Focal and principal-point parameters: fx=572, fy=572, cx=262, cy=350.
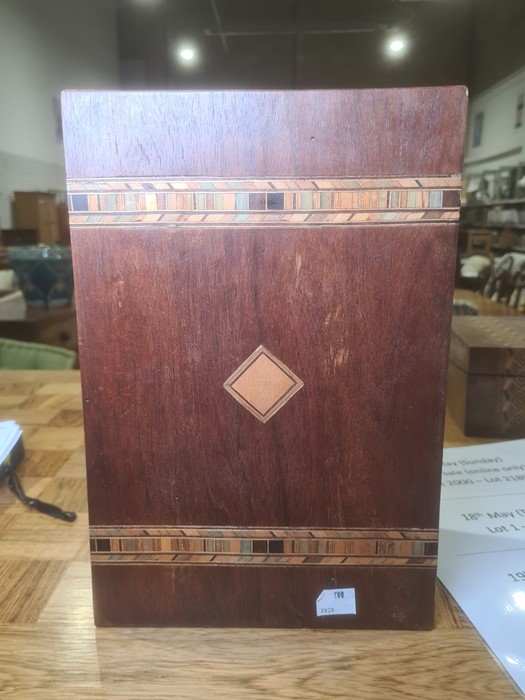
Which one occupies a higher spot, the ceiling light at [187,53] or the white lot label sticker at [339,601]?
the ceiling light at [187,53]

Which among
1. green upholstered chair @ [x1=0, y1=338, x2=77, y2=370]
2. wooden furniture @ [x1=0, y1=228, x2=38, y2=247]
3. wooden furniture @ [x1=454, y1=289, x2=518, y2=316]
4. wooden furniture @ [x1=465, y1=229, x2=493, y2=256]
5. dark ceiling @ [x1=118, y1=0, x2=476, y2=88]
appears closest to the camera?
green upholstered chair @ [x1=0, y1=338, x2=77, y2=370]

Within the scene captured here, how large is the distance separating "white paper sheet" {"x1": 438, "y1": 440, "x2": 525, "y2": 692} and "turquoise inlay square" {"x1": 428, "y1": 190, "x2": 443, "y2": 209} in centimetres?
28

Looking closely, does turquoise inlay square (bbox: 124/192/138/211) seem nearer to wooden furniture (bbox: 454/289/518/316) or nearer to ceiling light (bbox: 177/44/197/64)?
wooden furniture (bbox: 454/289/518/316)

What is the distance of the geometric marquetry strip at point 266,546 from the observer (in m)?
0.37

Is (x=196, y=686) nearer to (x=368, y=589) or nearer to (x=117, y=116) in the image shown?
(x=368, y=589)

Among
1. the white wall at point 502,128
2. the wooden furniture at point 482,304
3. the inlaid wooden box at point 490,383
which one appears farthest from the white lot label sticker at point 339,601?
the white wall at point 502,128

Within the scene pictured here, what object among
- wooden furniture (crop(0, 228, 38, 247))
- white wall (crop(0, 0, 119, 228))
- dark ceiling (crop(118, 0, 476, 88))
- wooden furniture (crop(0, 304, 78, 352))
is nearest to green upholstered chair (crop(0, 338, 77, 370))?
wooden furniture (crop(0, 304, 78, 352))

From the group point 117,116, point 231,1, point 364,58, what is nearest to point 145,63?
point 231,1

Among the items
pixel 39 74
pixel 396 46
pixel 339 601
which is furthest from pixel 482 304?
pixel 39 74

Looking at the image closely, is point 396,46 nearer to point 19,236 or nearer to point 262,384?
point 262,384

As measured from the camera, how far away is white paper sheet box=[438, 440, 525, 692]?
0.38 m

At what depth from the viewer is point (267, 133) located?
31 centimetres

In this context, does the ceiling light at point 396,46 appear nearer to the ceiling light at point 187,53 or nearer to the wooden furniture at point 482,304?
the ceiling light at point 187,53

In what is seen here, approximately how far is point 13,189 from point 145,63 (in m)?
1.66
